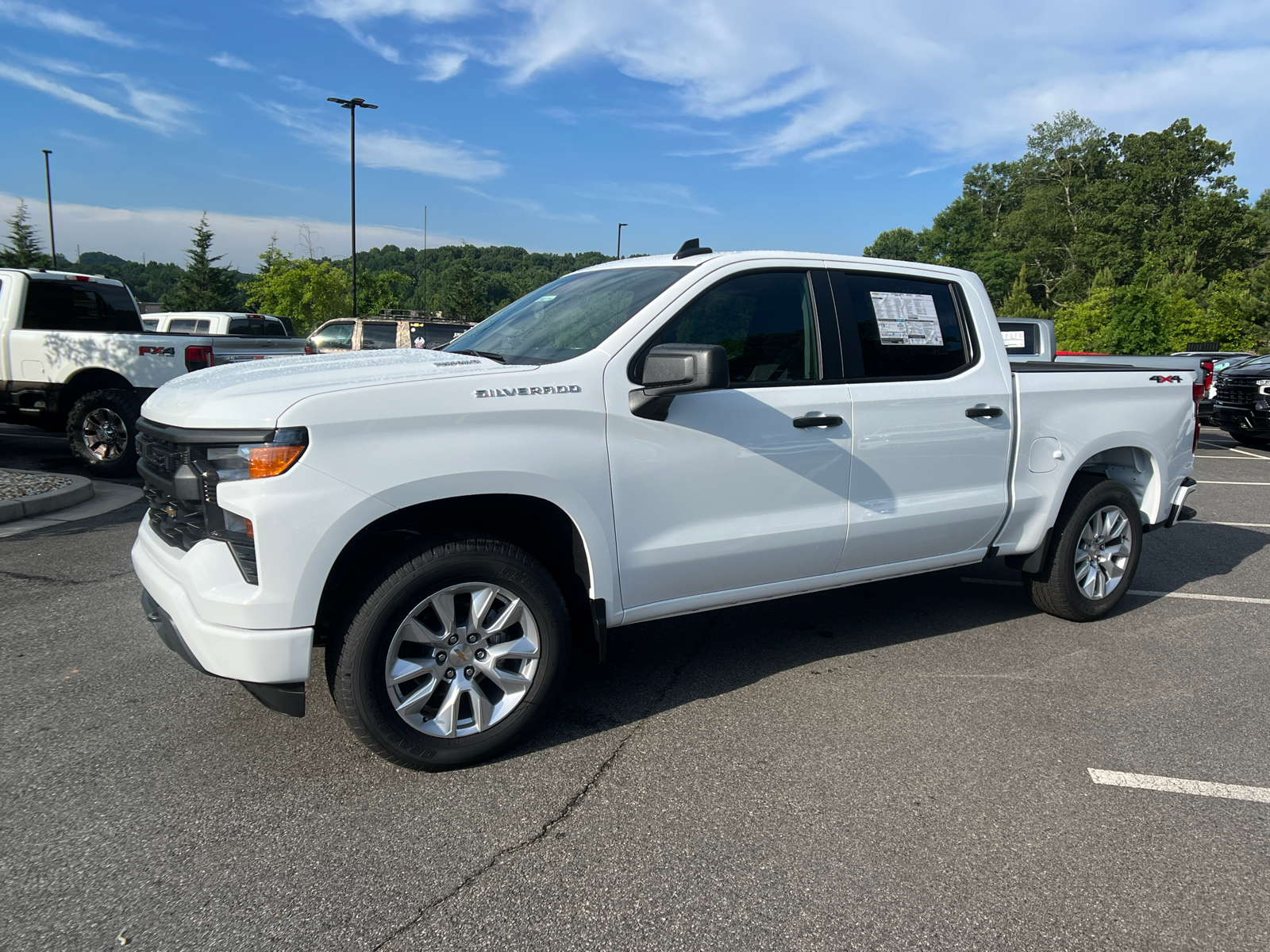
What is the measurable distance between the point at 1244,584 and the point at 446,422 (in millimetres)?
5831

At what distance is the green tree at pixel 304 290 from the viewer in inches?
1330

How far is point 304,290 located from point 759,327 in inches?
1319

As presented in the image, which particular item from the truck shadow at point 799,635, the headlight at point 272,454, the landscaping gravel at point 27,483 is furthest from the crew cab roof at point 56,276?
the headlight at point 272,454

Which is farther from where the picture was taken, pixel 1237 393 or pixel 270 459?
pixel 1237 393

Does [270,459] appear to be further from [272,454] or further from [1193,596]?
[1193,596]

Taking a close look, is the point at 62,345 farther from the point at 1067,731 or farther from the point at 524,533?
the point at 1067,731

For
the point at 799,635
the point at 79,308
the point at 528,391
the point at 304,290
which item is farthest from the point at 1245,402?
the point at 304,290

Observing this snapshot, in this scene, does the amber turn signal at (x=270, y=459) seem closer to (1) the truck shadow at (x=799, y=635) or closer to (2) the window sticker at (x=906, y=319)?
(1) the truck shadow at (x=799, y=635)

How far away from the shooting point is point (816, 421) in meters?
3.78

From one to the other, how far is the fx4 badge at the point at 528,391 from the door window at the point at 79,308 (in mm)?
8482

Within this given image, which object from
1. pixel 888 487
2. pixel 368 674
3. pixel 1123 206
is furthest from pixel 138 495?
pixel 1123 206

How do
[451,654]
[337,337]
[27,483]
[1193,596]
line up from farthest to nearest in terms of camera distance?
[337,337] < [27,483] < [1193,596] < [451,654]

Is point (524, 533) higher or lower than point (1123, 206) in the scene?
lower

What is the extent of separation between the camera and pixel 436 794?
3.04m
